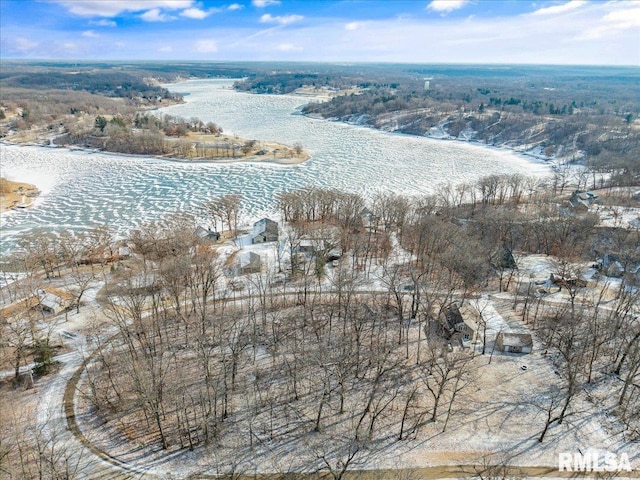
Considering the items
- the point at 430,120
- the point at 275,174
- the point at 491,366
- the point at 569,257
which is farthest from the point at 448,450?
the point at 430,120

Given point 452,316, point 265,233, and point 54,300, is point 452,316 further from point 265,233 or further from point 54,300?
point 54,300

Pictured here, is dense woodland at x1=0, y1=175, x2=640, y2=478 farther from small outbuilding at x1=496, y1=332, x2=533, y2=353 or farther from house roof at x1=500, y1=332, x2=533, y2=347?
house roof at x1=500, y1=332, x2=533, y2=347

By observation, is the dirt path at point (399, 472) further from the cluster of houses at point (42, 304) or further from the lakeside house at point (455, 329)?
the cluster of houses at point (42, 304)

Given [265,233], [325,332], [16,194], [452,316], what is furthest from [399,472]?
[16,194]

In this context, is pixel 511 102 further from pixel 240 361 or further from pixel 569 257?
pixel 240 361


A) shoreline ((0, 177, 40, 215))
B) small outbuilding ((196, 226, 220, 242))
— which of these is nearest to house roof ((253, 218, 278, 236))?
small outbuilding ((196, 226, 220, 242))

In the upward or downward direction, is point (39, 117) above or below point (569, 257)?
above

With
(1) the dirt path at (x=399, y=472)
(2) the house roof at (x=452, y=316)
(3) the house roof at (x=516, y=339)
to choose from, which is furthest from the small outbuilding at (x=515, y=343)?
(1) the dirt path at (x=399, y=472)
